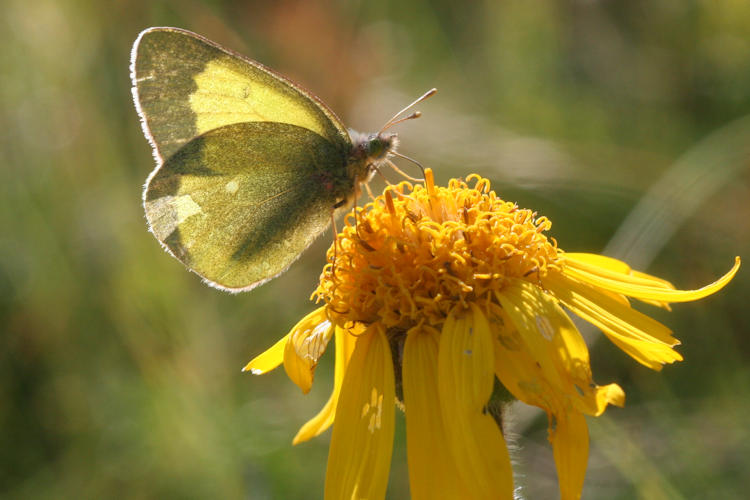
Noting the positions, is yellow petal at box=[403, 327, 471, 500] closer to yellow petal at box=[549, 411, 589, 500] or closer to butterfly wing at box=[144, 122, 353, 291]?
yellow petal at box=[549, 411, 589, 500]

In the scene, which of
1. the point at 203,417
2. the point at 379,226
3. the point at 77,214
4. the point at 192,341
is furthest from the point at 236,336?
the point at 379,226

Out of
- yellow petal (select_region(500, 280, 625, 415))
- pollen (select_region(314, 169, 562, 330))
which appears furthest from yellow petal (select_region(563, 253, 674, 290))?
yellow petal (select_region(500, 280, 625, 415))

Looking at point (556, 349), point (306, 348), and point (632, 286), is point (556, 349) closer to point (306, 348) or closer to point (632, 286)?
point (632, 286)

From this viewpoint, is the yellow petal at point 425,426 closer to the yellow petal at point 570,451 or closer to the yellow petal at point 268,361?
the yellow petal at point 570,451

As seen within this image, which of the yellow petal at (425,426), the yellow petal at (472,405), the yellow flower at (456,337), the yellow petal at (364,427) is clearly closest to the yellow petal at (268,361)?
the yellow flower at (456,337)

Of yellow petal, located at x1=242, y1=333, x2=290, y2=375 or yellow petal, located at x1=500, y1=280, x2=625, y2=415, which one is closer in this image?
yellow petal, located at x1=500, y1=280, x2=625, y2=415

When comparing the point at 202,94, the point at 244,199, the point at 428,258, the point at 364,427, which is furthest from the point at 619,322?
the point at 202,94
